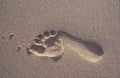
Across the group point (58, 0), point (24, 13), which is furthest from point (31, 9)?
point (58, 0)

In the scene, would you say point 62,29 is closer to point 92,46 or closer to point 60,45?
point 60,45

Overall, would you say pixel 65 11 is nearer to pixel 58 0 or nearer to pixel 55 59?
pixel 58 0

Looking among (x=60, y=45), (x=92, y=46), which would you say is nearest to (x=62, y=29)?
(x=60, y=45)
